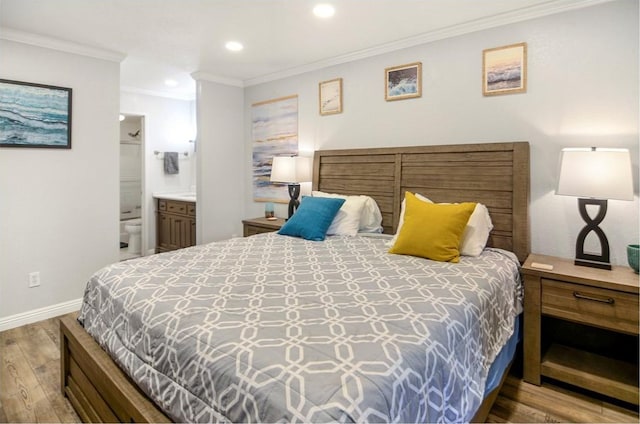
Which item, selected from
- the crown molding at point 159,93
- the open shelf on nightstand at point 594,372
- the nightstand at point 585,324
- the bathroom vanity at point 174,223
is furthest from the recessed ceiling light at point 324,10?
the crown molding at point 159,93

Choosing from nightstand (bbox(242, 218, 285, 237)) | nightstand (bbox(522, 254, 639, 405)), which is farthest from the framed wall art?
nightstand (bbox(522, 254, 639, 405))

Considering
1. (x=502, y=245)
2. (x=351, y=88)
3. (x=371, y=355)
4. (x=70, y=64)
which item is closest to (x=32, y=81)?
(x=70, y=64)

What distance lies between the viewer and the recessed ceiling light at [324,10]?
2.49 m

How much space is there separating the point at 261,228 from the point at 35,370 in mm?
2025

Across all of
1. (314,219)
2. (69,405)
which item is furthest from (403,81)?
(69,405)

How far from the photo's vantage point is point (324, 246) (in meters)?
2.65

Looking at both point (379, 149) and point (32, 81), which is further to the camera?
point (379, 149)

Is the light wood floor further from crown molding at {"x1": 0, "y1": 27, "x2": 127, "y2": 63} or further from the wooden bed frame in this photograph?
crown molding at {"x1": 0, "y1": 27, "x2": 127, "y2": 63}

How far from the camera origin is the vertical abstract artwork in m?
4.07

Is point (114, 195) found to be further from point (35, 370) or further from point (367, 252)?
point (367, 252)

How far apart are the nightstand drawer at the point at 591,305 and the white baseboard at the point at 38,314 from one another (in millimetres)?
3761

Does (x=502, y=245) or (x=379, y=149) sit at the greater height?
(x=379, y=149)

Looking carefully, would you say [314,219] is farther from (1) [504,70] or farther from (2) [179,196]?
(2) [179,196]

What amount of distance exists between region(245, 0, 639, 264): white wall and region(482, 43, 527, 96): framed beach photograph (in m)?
0.04
